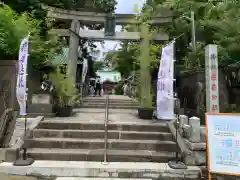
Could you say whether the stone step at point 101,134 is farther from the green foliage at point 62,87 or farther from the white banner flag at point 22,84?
the green foliage at point 62,87

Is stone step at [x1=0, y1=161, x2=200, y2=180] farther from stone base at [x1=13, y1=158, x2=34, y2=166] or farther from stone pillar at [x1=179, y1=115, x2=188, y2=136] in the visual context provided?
stone pillar at [x1=179, y1=115, x2=188, y2=136]

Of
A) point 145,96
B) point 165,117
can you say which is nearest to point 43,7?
point 145,96

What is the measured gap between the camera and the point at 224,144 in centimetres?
489

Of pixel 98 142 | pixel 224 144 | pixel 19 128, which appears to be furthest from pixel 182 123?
pixel 19 128

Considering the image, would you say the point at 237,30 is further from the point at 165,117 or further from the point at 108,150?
the point at 108,150

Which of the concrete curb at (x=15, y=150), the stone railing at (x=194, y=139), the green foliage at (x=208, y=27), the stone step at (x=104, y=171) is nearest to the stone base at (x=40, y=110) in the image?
the concrete curb at (x=15, y=150)

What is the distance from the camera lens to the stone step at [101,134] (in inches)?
276

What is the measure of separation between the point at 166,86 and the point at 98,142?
9.28 ft

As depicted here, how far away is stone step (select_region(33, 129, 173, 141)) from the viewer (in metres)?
7.01

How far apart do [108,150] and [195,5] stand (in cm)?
1020

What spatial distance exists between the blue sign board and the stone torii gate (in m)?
8.97

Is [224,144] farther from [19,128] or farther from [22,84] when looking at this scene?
[19,128]

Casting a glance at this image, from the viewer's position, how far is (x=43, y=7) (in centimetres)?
1288

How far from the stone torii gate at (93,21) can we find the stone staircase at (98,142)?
5.89 metres
